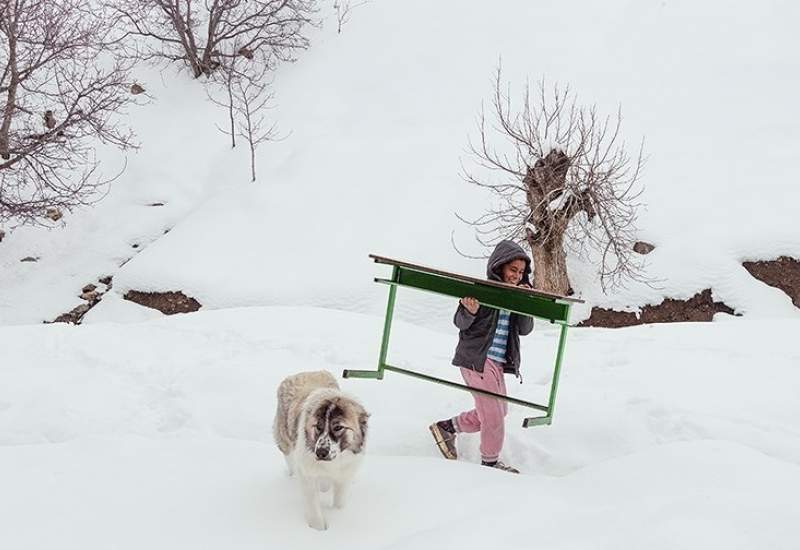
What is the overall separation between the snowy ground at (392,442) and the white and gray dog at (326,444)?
18 centimetres

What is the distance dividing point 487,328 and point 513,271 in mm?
476

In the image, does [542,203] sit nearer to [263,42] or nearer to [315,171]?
[315,171]

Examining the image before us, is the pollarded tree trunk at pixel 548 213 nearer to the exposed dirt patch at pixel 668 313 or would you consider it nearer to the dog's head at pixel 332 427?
the exposed dirt patch at pixel 668 313

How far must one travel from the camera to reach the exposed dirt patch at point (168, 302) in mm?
14086

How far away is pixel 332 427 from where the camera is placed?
→ 400 centimetres

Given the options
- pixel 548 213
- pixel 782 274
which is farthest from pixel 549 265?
pixel 782 274

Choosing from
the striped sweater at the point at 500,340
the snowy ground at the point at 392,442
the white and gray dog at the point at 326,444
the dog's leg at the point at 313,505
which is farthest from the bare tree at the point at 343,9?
the dog's leg at the point at 313,505

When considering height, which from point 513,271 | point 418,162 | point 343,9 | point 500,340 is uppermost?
point 343,9

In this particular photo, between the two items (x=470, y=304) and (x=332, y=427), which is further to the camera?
(x=470, y=304)

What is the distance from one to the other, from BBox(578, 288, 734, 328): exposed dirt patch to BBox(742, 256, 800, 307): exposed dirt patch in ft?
3.13

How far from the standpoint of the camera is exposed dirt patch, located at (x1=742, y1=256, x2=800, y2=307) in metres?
12.9

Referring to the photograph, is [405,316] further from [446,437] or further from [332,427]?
[332,427]

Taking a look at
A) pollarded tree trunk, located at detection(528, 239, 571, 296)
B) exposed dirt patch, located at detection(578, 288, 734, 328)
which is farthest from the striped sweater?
exposed dirt patch, located at detection(578, 288, 734, 328)

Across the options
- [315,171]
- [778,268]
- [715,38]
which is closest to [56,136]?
[315,171]
